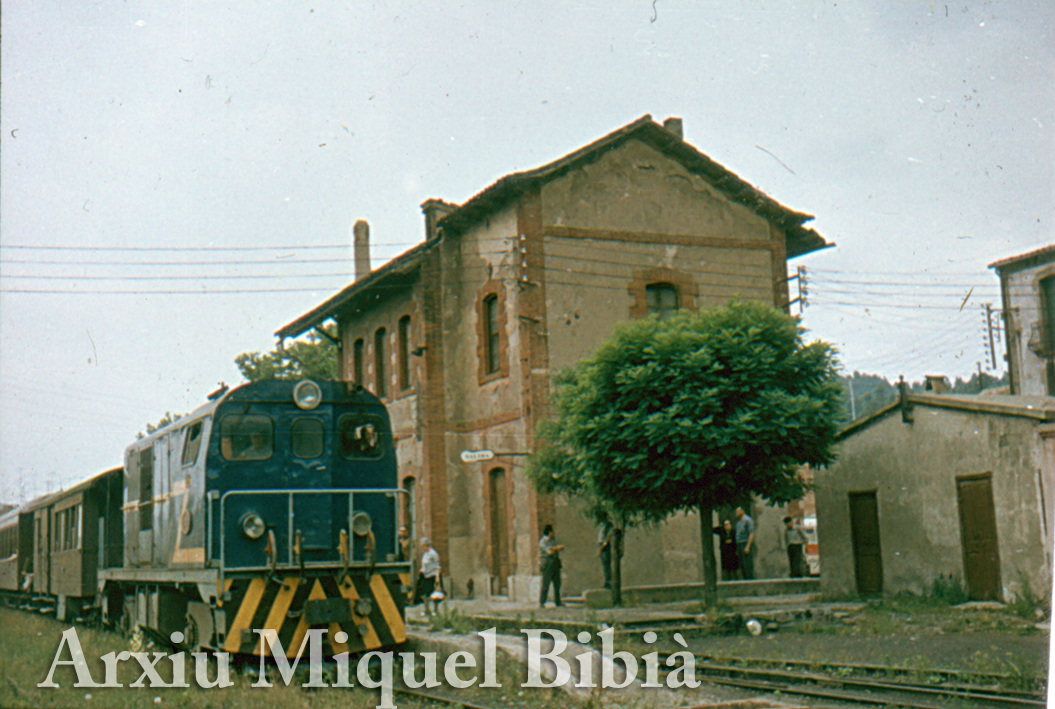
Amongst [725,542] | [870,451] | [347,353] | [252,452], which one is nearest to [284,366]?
[347,353]

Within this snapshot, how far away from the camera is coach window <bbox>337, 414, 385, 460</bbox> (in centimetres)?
1233

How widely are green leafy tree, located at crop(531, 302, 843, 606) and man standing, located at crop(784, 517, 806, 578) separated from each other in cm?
596

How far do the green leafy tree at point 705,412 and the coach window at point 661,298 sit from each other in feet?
20.3

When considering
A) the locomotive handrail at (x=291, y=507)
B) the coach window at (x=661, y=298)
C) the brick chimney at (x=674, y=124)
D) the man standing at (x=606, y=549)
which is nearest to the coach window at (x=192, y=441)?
the locomotive handrail at (x=291, y=507)

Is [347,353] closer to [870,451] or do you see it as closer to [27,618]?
[27,618]

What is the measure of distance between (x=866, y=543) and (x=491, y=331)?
9.35 m

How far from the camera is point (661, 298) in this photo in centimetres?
2358

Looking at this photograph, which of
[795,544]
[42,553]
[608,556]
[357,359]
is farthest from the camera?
[357,359]

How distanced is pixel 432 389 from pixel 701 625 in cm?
1066

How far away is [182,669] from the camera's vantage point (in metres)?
11.1

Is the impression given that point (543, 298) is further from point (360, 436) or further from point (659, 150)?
point (360, 436)

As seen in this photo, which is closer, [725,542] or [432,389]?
[725,542]

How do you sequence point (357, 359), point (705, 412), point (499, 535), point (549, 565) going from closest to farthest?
1. point (705, 412)
2. point (549, 565)
3. point (499, 535)
4. point (357, 359)

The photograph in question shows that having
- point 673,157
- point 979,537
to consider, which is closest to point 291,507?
point 979,537
